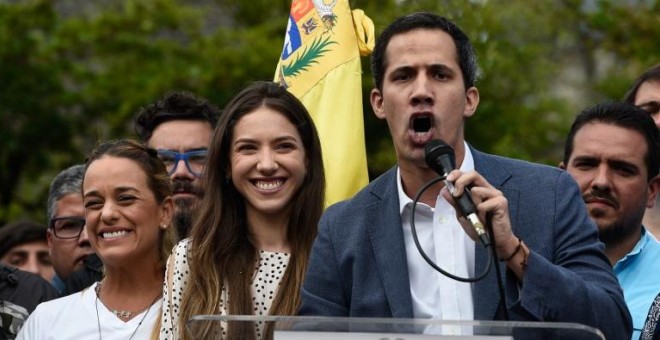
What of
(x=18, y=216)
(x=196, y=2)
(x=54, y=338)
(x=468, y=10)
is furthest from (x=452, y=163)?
(x=196, y=2)

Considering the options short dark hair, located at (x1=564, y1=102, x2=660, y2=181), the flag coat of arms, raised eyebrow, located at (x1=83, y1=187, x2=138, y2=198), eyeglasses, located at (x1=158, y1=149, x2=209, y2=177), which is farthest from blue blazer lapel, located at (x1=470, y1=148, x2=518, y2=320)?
eyeglasses, located at (x1=158, y1=149, x2=209, y2=177)

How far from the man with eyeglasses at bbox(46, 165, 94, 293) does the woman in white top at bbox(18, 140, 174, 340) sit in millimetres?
1365

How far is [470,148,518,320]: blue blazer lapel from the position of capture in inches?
179

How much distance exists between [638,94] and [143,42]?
10.8 m

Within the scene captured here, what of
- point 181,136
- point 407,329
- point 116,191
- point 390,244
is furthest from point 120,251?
point 407,329

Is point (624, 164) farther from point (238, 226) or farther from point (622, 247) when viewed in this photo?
point (238, 226)

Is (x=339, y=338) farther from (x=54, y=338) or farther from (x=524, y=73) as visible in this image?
(x=524, y=73)

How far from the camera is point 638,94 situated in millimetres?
7145

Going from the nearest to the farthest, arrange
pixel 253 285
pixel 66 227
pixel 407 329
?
pixel 407 329, pixel 253 285, pixel 66 227

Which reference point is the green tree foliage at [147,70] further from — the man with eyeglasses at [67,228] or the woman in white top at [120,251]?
the woman in white top at [120,251]

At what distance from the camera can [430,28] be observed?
16.4ft

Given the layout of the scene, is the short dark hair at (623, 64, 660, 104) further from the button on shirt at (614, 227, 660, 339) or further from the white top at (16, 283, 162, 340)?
the white top at (16, 283, 162, 340)

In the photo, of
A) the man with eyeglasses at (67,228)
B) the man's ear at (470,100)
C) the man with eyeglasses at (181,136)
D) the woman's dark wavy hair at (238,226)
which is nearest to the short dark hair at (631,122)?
the woman's dark wavy hair at (238,226)

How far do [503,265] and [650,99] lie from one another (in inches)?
107
